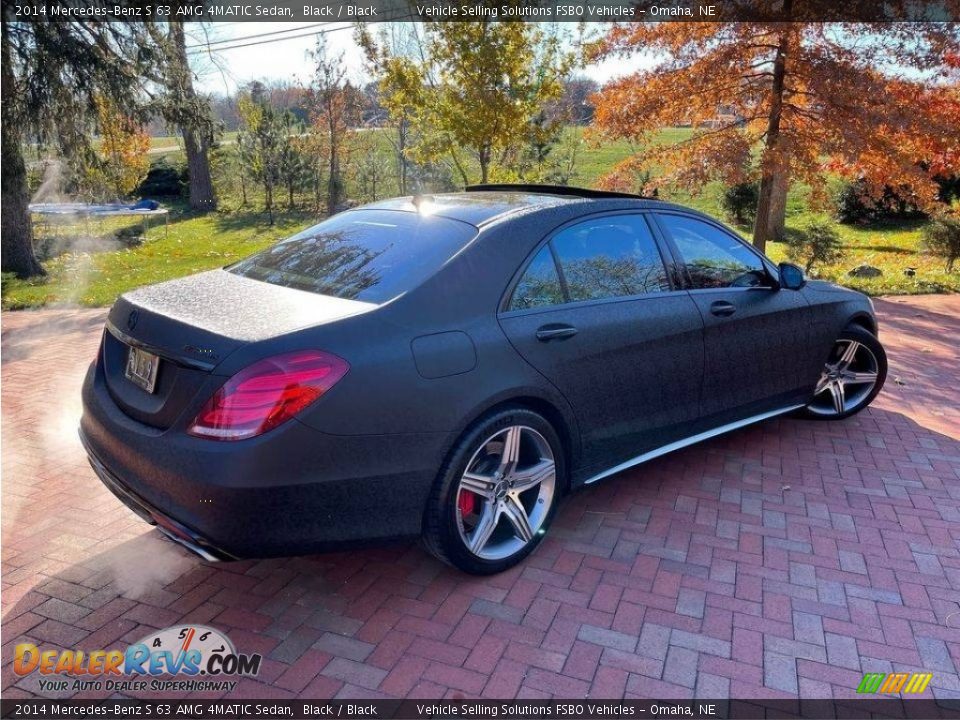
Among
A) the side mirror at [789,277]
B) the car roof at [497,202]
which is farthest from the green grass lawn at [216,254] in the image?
the car roof at [497,202]

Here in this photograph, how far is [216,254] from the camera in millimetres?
14859

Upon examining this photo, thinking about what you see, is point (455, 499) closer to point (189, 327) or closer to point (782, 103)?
point (189, 327)

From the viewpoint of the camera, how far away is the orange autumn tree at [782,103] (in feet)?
26.5

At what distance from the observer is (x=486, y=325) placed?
115 inches

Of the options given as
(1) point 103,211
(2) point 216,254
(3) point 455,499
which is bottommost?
(2) point 216,254

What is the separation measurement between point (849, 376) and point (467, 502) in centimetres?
339

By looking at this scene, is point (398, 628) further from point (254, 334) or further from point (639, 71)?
point (639, 71)

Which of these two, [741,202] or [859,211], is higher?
[741,202]

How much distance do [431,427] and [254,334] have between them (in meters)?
0.74

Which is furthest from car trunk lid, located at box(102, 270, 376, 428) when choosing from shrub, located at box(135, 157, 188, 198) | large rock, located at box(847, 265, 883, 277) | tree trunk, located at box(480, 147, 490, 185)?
shrub, located at box(135, 157, 188, 198)

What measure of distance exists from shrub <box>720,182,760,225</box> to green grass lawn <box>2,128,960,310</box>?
628mm

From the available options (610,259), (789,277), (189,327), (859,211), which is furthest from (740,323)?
(859,211)

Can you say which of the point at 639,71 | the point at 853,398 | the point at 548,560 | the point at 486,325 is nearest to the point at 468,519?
the point at 548,560

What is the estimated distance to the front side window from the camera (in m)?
3.91
